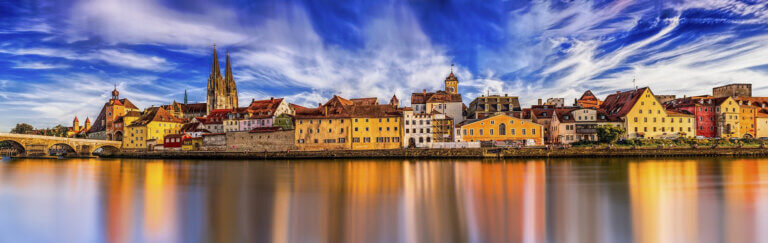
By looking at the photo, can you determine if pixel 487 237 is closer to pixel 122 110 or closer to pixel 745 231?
pixel 745 231

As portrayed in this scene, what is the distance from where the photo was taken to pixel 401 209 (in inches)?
644

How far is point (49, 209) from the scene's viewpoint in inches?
714

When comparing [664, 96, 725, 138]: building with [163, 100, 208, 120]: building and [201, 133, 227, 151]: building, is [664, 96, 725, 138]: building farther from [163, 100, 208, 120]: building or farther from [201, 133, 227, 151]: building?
[163, 100, 208, 120]: building

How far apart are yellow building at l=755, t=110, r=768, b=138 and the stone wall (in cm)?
6084

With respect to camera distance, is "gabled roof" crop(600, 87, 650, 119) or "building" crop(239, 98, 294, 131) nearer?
"gabled roof" crop(600, 87, 650, 119)

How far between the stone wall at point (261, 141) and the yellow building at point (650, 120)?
135 feet

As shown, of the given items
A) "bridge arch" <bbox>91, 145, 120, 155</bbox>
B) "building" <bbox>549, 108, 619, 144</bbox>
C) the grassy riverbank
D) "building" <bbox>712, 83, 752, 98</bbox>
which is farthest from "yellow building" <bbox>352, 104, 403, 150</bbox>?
"building" <bbox>712, 83, 752, 98</bbox>

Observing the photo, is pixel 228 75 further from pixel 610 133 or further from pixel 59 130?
pixel 610 133

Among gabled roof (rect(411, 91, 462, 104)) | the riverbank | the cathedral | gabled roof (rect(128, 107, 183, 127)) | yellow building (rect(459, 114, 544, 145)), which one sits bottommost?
the riverbank

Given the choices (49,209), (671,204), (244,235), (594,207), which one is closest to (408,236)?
(244,235)

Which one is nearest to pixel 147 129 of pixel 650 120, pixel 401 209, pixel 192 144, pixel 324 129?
pixel 192 144

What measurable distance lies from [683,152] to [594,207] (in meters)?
35.9

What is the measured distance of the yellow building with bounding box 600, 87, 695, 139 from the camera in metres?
49.2

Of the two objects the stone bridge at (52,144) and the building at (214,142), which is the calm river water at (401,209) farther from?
the stone bridge at (52,144)
